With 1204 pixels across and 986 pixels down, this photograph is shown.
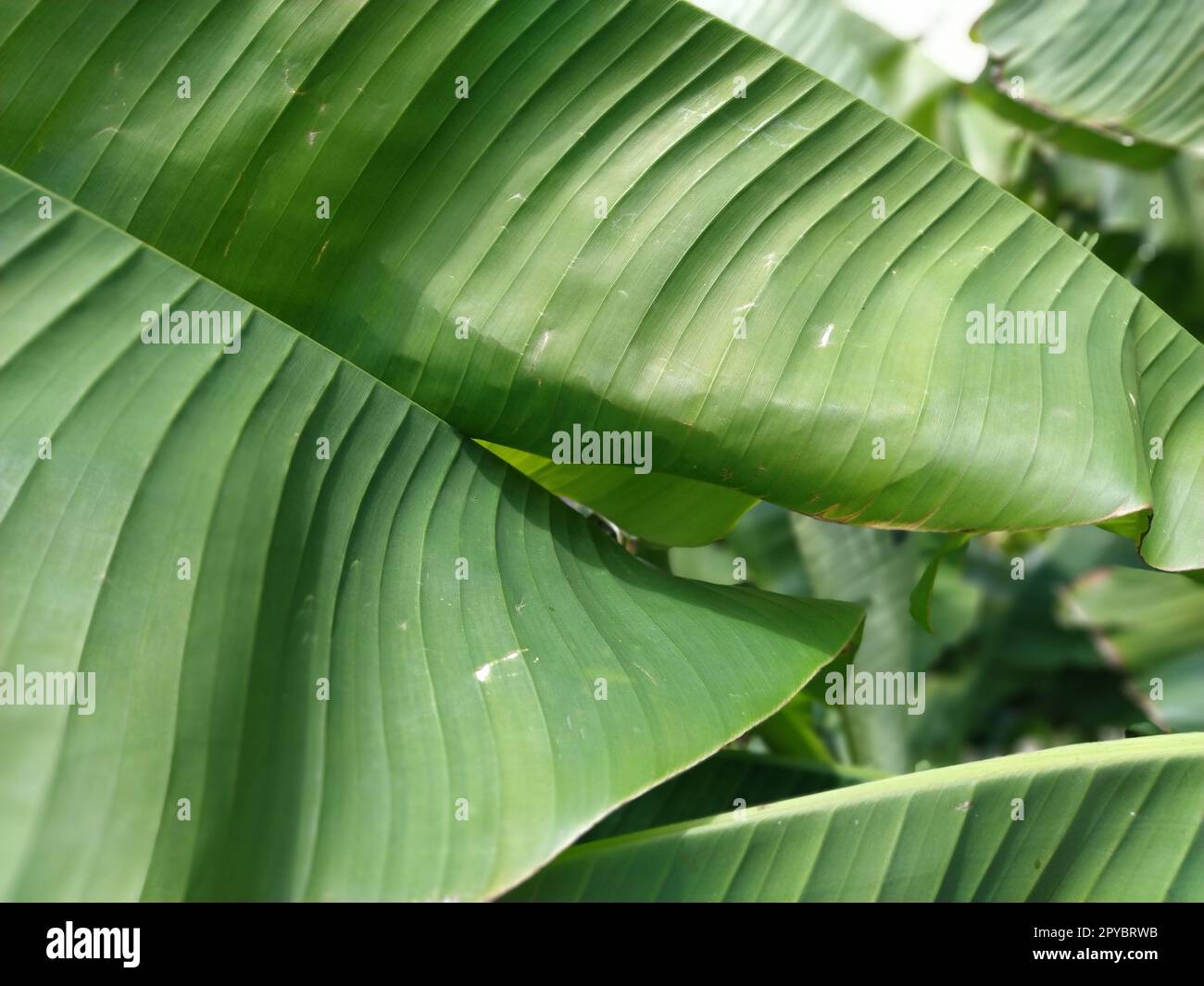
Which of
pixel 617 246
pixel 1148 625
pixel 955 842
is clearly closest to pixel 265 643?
pixel 617 246

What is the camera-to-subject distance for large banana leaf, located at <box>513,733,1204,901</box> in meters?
0.75

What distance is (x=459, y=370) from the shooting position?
0.78m

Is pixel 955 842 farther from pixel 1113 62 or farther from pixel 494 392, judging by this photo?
pixel 1113 62

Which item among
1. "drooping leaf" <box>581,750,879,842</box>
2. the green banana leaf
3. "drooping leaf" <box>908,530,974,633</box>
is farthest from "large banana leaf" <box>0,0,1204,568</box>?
the green banana leaf

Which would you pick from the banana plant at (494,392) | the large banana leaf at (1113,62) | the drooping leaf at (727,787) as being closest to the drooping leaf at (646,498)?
the banana plant at (494,392)

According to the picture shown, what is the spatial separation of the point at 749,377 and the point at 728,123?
219 mm

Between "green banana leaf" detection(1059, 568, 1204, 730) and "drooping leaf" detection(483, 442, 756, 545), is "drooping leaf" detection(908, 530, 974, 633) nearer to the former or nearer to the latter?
"drooping leaf" detection(483, 442, 756, 545)

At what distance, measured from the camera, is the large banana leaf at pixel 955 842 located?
0.75 m

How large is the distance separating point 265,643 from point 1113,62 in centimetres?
132

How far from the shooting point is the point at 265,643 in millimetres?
638
